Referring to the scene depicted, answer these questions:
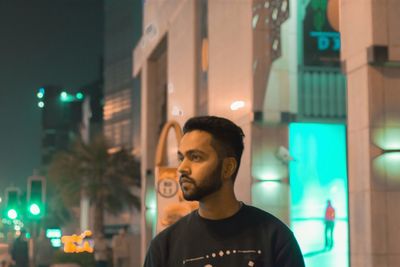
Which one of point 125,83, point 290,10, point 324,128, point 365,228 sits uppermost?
point 125,83

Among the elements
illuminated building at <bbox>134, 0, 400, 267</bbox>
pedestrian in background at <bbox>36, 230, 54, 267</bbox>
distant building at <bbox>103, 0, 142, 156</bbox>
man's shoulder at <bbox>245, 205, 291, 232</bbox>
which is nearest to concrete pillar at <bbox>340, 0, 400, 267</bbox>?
illuminated building at <bbox>134, 0, 400, 267</bbox>

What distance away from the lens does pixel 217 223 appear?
307cm

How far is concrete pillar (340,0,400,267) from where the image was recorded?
10.8 meters

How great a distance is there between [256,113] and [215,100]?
371 cm

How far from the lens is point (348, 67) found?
11711 mm

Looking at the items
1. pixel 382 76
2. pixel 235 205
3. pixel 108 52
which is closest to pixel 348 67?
pixel 382 76

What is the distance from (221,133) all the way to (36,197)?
14.9 metres

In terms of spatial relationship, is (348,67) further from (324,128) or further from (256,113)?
(324,128)

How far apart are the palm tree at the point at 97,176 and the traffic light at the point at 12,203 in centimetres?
1837

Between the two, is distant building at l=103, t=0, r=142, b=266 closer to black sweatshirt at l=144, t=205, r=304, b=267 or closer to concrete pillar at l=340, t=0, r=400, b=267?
concrete pillar at l=340, t=0, r=400, b=267

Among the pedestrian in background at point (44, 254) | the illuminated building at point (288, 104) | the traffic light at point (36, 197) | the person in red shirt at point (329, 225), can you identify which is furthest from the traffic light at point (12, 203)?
the person in red shirt at point (329, 225)

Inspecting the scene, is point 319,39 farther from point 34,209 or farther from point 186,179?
point 186,179

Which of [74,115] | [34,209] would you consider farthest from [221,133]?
[74,115]

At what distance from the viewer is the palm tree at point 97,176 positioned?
39469 mm
